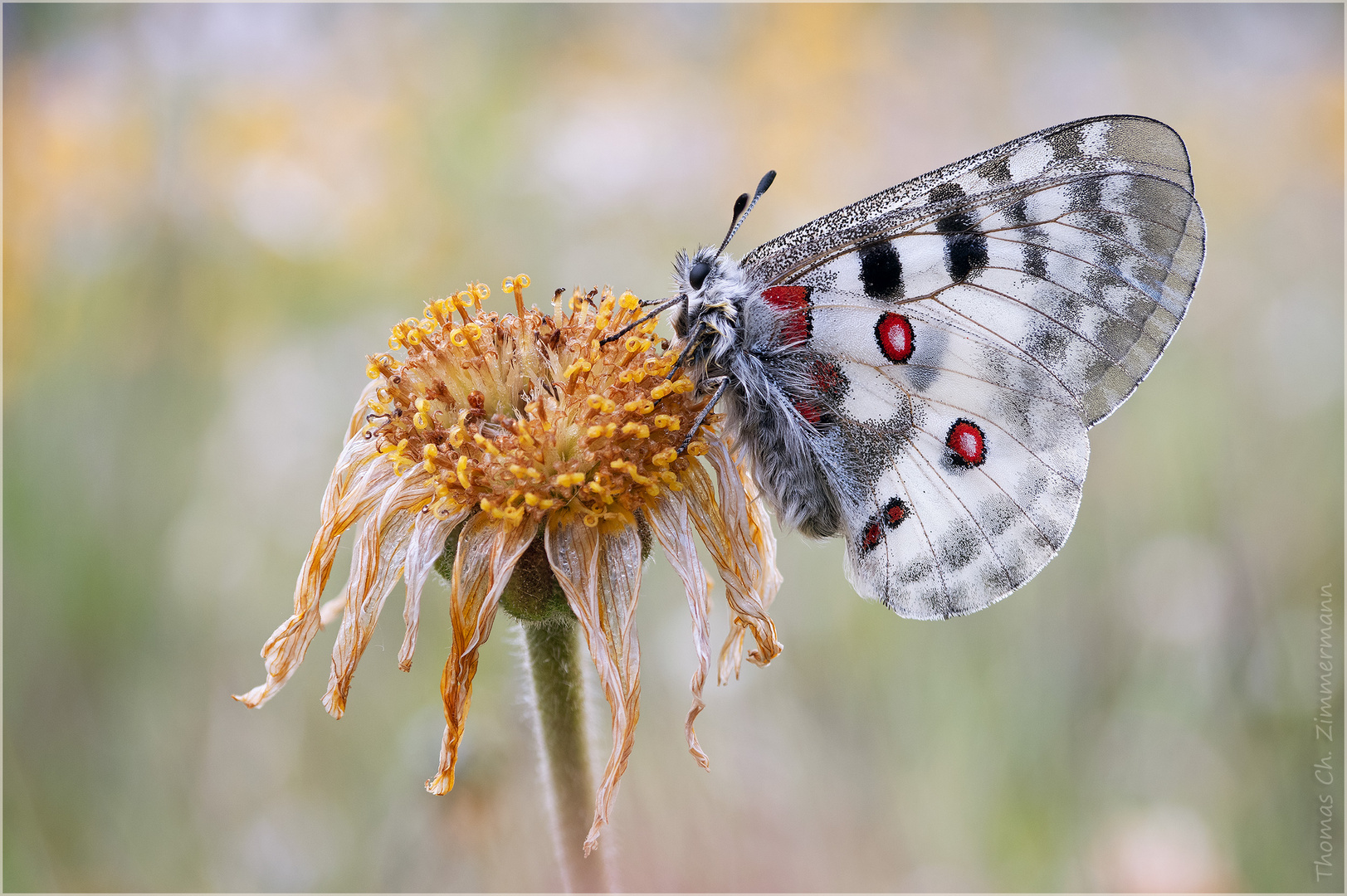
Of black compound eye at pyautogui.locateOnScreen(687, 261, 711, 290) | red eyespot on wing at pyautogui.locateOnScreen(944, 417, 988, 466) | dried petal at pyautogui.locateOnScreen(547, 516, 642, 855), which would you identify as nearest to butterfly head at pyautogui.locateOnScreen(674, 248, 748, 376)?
black compound eye at pyautogui.locateOnScreen(687, 261, 711, 290)

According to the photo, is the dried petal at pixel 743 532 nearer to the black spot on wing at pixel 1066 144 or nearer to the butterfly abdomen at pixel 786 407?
the butterfly abdomen at pixel 786 407

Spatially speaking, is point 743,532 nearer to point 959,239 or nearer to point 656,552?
point 959,239

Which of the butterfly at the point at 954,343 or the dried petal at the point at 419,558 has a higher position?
the butterfly at the point at 954,343

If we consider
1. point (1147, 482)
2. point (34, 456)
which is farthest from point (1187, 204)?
point (34, 456)

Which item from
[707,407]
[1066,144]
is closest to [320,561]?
[707,407]

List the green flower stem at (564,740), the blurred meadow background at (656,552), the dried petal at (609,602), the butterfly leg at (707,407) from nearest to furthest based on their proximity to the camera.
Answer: the dried petal at (609,602) < the green flower stem at (564,740) < the butterfly leg at (707,407) < the blurred meadow background at (656,552)

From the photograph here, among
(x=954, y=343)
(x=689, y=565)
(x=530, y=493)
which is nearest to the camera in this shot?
(x=530, y=493)

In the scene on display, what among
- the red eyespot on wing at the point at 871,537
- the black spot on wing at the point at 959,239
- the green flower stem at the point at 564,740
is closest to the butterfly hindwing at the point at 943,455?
the red eyespot on wing at the point at 871,537
